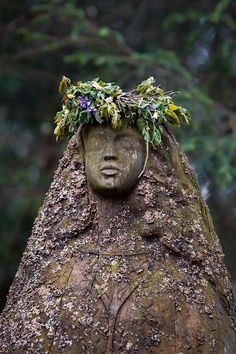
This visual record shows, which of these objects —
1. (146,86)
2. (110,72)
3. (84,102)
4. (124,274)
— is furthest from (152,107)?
(110,72)

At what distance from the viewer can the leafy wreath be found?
416 cm

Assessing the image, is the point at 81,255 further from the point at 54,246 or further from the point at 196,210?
the point at 196,210

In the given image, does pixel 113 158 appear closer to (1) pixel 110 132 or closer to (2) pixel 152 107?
(1) pixel 110 132

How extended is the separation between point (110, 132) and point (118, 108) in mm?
137

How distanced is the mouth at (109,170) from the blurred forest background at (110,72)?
4.78 meters

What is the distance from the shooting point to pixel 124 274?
4.05 metres

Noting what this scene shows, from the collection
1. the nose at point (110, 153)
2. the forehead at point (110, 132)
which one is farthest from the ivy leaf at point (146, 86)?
the nose at point (110, 153)

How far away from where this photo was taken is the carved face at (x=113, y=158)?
4.12m

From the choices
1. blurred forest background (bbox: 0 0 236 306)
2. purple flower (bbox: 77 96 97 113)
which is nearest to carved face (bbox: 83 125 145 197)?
purple flower (bbox: 77 96 97 113)

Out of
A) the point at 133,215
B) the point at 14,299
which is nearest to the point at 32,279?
the point at 14,299

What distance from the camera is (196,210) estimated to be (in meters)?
4.29

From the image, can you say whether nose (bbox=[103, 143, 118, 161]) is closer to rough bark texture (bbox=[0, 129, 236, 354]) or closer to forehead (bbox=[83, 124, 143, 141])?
forehead (bbox=[83, 124, 143, 141])

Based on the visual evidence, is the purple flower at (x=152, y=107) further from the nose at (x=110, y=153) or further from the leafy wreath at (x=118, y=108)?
the nose at (x=110, y=153)

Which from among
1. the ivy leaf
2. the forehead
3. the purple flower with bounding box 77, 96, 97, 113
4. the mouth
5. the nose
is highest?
the ivy leaf
